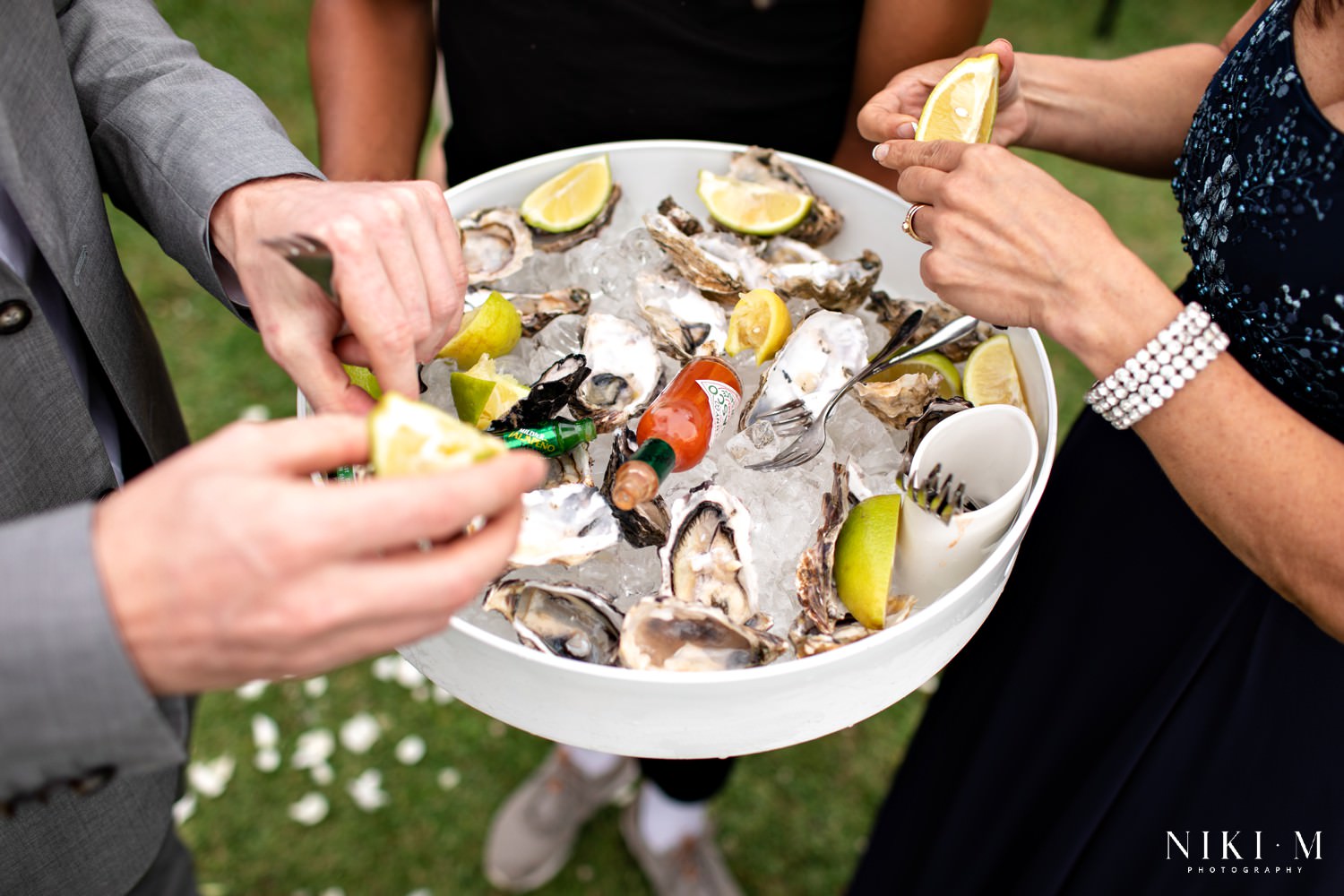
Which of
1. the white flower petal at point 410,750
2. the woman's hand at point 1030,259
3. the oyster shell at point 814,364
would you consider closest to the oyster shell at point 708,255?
the oyster shell at point 814,364

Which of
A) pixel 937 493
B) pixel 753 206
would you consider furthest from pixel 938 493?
pixel 753 206

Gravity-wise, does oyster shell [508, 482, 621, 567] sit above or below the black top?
below

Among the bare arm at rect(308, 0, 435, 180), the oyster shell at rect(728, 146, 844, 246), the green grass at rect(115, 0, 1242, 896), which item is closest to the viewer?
the oyster shell at rect(728, 146, 844, 246)

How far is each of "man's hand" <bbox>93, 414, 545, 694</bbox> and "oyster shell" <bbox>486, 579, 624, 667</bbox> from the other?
0.22 m

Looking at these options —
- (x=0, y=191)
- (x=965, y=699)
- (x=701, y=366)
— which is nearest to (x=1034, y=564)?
(x=965, y=699)

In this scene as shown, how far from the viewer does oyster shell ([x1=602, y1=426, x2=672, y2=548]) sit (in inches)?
34.2

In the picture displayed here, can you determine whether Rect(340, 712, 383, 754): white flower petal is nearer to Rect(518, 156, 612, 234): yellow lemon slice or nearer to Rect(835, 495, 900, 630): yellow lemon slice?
Rect(518, 156, 612, 234): yellow lemon slice

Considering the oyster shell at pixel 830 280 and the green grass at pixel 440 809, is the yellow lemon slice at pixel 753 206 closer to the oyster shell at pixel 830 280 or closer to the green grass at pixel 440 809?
the oyster shell at pixel 830 280

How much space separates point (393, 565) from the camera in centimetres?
57

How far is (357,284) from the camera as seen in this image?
0.74 m

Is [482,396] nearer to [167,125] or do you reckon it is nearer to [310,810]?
[167,125]

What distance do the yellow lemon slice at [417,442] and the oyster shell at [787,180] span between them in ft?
2.03

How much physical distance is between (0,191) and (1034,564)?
4.33 ft

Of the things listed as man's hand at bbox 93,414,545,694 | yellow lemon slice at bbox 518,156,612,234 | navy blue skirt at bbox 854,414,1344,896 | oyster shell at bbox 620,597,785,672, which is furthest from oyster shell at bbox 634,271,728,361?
navy blue skirt at bbox 854,414,1344,896
